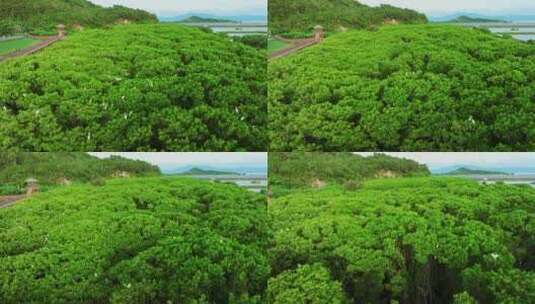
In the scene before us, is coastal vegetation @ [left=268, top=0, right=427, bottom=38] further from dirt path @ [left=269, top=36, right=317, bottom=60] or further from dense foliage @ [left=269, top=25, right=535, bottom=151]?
dense foliage @ [left=269, top=25, right=535, bottom=151]

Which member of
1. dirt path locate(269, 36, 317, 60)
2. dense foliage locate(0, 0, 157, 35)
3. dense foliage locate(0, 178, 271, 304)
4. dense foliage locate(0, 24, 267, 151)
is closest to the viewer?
dense foliage locate(0, 178, 271, 304)

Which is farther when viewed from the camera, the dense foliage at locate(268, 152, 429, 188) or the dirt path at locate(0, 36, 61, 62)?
the dirt path at locate(0, 36, 61, 62)

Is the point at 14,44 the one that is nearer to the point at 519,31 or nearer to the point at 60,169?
the point at 60,169

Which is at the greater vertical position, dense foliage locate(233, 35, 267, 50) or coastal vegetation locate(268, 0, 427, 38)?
coastal vegetation locate(268, 0, 427, 38)

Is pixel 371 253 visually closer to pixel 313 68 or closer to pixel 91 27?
pixel 313 68

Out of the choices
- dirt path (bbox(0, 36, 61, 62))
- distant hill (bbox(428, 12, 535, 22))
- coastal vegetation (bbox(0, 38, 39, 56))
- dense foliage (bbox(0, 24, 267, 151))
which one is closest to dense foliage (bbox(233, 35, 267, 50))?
dense foliage (bbox(0, 24, 267, 151))

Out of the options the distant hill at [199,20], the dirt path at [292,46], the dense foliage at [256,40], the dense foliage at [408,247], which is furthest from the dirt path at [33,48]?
the dense foliage at [408,247]

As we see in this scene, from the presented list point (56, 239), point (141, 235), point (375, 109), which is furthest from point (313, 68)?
point (56, 239)
